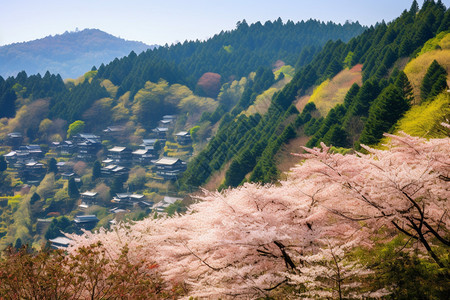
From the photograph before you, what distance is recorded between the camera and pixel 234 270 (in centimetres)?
782

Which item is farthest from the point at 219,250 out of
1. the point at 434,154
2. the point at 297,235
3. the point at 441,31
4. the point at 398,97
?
the point at 441,31

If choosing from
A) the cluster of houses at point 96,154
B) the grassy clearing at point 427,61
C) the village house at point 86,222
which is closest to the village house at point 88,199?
the cluster of houses at point 96,154

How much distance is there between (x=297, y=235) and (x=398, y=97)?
19830 millimetres

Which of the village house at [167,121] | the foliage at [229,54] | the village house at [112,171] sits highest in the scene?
the foliage at [229,54]

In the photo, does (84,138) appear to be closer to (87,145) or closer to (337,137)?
(87,145)

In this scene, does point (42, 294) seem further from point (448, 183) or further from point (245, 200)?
point (448, 183)

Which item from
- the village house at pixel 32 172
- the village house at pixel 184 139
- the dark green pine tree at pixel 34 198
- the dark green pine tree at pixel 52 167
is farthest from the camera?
the village house at pixel 184 139

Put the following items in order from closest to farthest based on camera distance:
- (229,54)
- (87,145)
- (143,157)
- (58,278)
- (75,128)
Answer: (58,278) < (143,157) < (87,145) < (75,128) < (229,54)

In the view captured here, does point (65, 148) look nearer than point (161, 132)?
Yes

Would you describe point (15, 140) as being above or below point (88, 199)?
above

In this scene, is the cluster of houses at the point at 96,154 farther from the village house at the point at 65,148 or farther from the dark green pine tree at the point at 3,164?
the dark green pine tree at the point at 3,164

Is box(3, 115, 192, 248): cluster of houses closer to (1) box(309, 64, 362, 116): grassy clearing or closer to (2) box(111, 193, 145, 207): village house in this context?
(2) box(111, 193, 145, 207): village house

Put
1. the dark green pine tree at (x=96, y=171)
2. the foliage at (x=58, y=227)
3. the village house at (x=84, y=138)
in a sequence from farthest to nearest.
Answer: the village house at (x=84, y=138)
the dark green pine tree at (x=96, y=171)
the foliage at (x=58, y=227)

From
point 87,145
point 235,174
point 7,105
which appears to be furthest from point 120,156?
point 235,174
